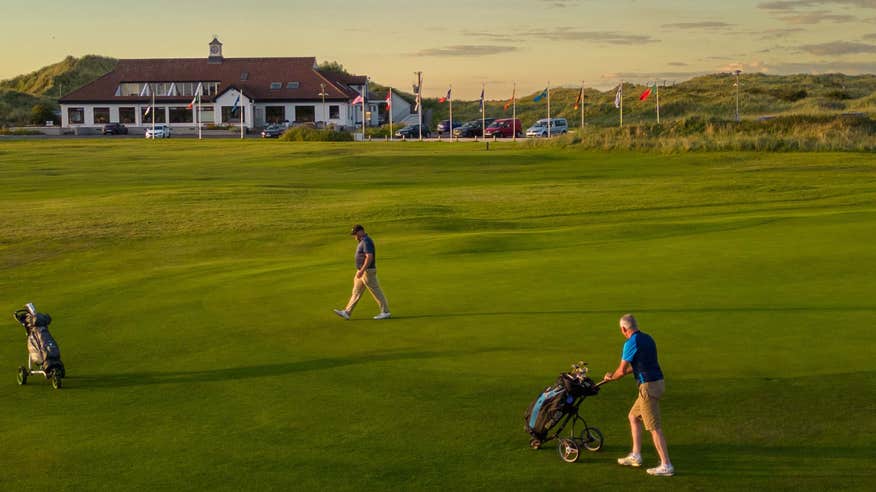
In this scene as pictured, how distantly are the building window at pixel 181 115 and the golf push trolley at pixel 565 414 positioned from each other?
12622 cm

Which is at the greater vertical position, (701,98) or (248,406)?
(701,98)

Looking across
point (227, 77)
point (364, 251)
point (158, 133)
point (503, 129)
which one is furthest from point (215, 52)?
point (364, 251)

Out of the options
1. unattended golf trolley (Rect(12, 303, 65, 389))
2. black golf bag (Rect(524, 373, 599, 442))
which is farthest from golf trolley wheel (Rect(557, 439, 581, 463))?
unattended golf trolley (Rect(12, 303, 65, 389))

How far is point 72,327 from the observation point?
21.5m

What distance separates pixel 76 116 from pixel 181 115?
1370cm

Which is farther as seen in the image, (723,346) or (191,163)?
(191,163)

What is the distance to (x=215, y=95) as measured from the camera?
131 meters

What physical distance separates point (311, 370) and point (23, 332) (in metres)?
7.31

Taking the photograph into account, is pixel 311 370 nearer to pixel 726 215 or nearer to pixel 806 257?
pixel 806 257

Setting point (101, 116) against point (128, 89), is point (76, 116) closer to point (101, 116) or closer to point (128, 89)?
point (101, 116)

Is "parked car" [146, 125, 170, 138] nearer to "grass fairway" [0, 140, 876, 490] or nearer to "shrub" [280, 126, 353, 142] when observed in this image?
"shrub" [280, 126, 353, 142]

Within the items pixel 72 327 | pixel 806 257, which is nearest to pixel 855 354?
pixel 806 257

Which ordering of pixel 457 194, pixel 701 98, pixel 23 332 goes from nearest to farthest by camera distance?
pixel 23 332
pixel 457 194
pixel 701 98

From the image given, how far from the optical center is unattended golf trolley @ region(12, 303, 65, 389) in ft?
53.9
